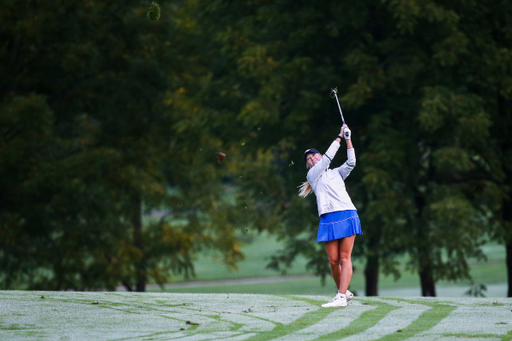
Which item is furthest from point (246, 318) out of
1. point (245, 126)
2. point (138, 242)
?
point (138, 242)

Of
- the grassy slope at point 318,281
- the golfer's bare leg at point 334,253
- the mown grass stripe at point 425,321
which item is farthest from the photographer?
the grassy slope at point 318,281

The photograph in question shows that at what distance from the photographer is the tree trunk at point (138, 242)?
2153cm

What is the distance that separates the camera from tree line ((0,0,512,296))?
1596cm

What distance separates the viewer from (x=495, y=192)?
51.9ft

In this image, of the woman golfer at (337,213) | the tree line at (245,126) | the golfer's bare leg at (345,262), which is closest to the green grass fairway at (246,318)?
the golfer's bare leg at (345,262)

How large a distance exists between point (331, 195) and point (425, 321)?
5.88 ft

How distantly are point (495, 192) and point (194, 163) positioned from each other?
8.98 meters

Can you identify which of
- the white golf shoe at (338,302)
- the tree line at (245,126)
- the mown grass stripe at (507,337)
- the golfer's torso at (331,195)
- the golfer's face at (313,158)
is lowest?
the mown grass stripe at (507,337)

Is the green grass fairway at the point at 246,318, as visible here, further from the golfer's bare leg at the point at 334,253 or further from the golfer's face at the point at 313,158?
the golfer's face at the point at 313,158

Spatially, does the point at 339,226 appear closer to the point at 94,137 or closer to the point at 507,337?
the point at 507,337

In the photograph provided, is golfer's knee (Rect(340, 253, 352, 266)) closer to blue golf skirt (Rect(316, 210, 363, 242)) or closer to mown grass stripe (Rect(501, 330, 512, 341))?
blue golf skirt (Rect(316, 210, 363, 242))

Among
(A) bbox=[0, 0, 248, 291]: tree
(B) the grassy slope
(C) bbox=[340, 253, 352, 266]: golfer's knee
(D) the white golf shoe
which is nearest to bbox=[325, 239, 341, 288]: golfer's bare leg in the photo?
(C) bbox=[340, 253, 352, 266]: golfer's knee

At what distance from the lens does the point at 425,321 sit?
24.1 feet

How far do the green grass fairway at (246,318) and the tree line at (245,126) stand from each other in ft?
22.3
